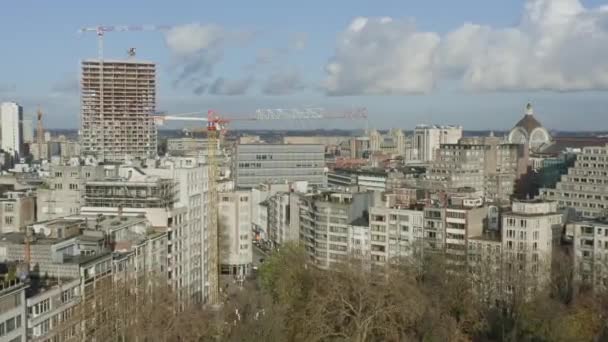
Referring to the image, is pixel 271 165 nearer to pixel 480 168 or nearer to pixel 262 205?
pixel 262 205

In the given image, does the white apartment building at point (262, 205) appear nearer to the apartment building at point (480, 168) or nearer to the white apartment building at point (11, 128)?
the apartment building at point (480, 168)

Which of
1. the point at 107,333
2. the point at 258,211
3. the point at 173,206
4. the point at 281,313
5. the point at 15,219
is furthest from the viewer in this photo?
the point at 258,211

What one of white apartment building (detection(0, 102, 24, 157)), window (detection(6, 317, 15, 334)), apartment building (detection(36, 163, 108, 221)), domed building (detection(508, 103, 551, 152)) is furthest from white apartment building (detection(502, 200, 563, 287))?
white apartment building (detection(0, 102, 24, 157))

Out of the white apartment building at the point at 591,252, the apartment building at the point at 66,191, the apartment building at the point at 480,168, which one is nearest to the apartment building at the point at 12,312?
the apartment building at the point at 66,191

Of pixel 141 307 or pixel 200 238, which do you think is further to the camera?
pixel 200 238

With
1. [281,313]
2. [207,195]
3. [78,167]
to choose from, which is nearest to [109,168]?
[78,167]

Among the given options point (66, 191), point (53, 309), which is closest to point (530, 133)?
point (66, 191)

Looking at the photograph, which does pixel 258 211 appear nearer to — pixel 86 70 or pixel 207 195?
pixel 207 195
